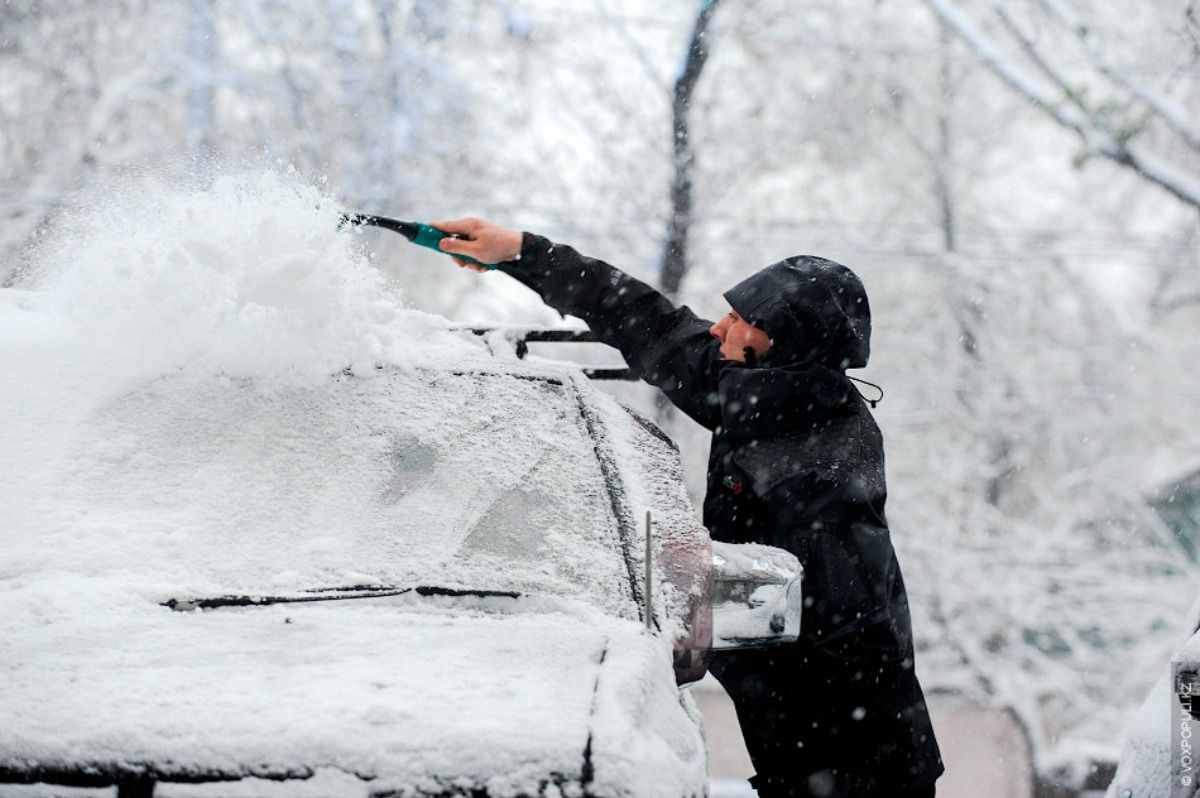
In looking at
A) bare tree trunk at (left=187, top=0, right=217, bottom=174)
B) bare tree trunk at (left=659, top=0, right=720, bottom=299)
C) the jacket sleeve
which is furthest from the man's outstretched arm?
bare tree trunk at (left=187, top=0, right=217, bottom=174)

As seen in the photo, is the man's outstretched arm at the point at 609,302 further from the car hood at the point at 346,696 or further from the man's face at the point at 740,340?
the car hood at the point at 346,696

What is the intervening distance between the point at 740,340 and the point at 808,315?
23 centimetres

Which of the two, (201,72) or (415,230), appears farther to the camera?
(201,72)

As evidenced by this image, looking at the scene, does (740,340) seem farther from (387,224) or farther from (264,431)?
(264,431)

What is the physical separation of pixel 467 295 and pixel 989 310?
531cm

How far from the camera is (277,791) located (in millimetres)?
1691

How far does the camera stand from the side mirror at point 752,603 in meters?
2.41

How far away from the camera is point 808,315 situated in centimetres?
295

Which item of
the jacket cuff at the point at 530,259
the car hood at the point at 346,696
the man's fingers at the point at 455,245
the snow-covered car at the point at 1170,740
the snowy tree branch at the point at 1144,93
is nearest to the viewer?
the car hood at the point at 346,696

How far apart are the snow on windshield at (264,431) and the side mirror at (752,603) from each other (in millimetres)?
229

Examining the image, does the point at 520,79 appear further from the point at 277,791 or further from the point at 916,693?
the point at 277,791

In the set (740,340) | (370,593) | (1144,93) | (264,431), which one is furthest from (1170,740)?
(1144,93)

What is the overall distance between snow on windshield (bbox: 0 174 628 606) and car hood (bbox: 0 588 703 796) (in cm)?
17

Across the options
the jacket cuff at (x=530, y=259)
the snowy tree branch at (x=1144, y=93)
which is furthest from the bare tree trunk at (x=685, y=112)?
the jacket cuff at (x=530, y=259)
